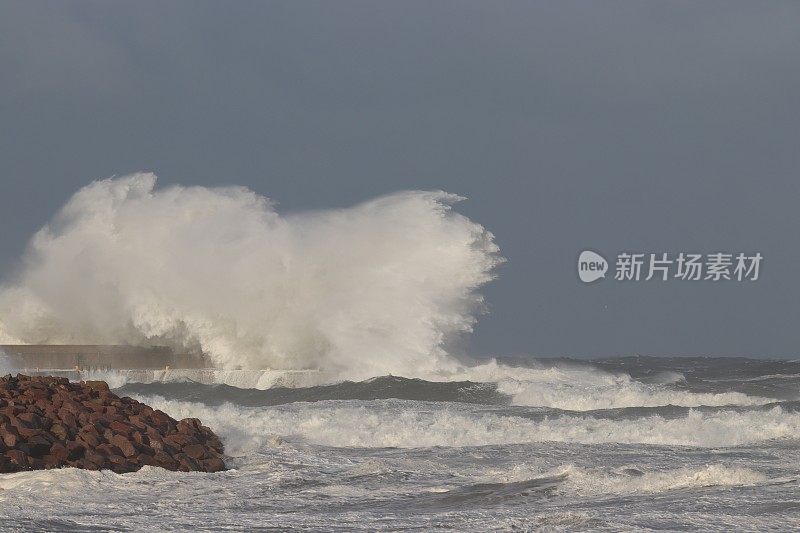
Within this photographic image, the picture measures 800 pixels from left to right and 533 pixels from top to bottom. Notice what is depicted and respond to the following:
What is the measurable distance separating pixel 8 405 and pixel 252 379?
13.7 meters

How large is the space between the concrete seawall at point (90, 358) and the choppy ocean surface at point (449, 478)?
1156 centimetres

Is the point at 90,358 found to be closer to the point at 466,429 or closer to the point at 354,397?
the point at 354,397

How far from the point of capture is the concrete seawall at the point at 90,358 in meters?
25.6

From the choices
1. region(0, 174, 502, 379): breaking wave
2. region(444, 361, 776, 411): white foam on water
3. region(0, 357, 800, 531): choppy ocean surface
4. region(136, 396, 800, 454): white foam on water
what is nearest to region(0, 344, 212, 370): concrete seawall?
region(0, 174, 502, 379): breaking wave

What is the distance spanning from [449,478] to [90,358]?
19.7m

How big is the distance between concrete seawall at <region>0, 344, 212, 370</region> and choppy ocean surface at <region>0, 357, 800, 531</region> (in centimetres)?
1156

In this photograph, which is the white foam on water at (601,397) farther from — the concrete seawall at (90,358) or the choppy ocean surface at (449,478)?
the concrete seawall at (90,358)

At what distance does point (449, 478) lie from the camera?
312 inches

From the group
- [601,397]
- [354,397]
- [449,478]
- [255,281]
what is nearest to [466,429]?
[449,478]

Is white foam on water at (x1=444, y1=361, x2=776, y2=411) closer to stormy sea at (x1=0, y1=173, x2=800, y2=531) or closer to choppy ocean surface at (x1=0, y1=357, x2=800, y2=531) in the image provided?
stormy sea at (x1=0, y1=173, x2=800, y2=531)

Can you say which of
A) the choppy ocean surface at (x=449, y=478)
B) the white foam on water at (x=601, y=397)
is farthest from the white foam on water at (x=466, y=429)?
the white foam on water at (x=601, y=397)

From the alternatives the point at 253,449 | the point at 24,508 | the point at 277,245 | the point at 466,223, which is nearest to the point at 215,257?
the point at 277,245

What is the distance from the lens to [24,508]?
6457 mm

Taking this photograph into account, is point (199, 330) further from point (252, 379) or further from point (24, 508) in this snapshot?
point (24, 508)
